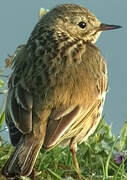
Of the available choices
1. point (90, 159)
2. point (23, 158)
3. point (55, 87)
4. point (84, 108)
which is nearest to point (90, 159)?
point (90, 159)

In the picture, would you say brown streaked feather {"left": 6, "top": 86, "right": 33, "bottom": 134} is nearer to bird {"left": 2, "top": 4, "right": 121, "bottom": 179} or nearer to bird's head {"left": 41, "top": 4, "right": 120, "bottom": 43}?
bird {"left": 2, "top": 4, "right": 121, "bottom": 179}

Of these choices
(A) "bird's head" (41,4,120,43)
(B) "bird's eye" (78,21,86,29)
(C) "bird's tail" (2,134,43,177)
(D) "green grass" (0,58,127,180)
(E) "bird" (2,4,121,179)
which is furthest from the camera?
(B) "bird's eye" (78,21,86,29)

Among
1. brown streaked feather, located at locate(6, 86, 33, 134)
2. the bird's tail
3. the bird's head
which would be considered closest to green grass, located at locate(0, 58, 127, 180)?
the bird's tail

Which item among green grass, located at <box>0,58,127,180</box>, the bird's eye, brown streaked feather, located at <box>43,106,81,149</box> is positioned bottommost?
green grass, located at <box>0,58,127,180</box>

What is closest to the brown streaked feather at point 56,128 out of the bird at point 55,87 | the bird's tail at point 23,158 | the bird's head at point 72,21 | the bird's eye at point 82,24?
the bird at point 55,87

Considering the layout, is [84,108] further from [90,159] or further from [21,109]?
[90,159]

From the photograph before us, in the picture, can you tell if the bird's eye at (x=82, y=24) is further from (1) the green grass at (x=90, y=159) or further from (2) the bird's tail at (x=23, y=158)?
(2) the bird's tail at (x=23, y=158)

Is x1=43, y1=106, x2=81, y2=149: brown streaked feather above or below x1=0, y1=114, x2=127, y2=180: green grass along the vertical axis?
above
